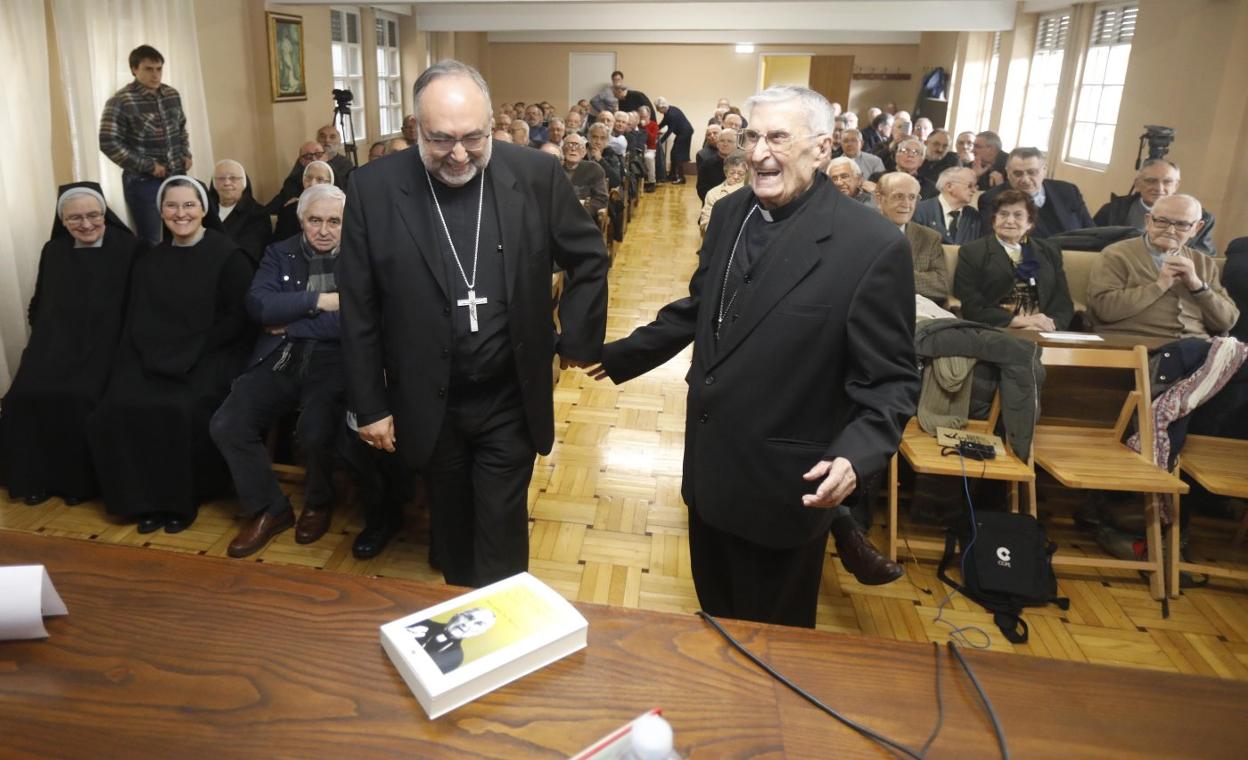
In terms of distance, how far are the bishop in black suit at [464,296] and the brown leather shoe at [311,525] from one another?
1.18 m

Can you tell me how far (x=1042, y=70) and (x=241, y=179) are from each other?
9671 mm

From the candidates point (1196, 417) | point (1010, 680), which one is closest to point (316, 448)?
point (1010, 680)

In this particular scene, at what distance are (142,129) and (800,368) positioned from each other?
521 cm

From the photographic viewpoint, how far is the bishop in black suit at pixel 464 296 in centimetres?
198

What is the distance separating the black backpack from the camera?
113 inches

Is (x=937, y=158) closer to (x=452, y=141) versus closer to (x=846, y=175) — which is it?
(x=846, y=175)

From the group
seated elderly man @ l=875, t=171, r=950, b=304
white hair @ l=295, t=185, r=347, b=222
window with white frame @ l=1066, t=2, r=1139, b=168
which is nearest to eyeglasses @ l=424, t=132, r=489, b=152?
white hair @ l=295, t=185, r=347, b=222

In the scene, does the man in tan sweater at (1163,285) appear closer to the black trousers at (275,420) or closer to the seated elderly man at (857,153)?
the black trousers at (275,420)

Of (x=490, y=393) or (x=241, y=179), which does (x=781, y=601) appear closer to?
(x=490, y=393)

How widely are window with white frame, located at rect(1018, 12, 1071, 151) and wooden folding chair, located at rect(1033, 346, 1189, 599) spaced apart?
7726mm

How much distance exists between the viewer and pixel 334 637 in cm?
123

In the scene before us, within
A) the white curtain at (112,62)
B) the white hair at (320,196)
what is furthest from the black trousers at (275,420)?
the white curtain at (112,62)

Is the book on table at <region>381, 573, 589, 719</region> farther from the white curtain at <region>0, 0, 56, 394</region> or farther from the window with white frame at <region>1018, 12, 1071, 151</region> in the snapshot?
the window with white frame at <region>1018, 12, 1071, 151</region>

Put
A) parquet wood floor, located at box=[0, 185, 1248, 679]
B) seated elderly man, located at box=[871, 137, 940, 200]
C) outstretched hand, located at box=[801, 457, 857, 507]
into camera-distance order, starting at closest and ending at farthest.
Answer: outstretched hand, located at box=[801, 457, 857, 507] < parquet wood floor, located at box=[0, 185, 1248, 679] < seated elderly man, located at box=[871, 137, 940, 200]
